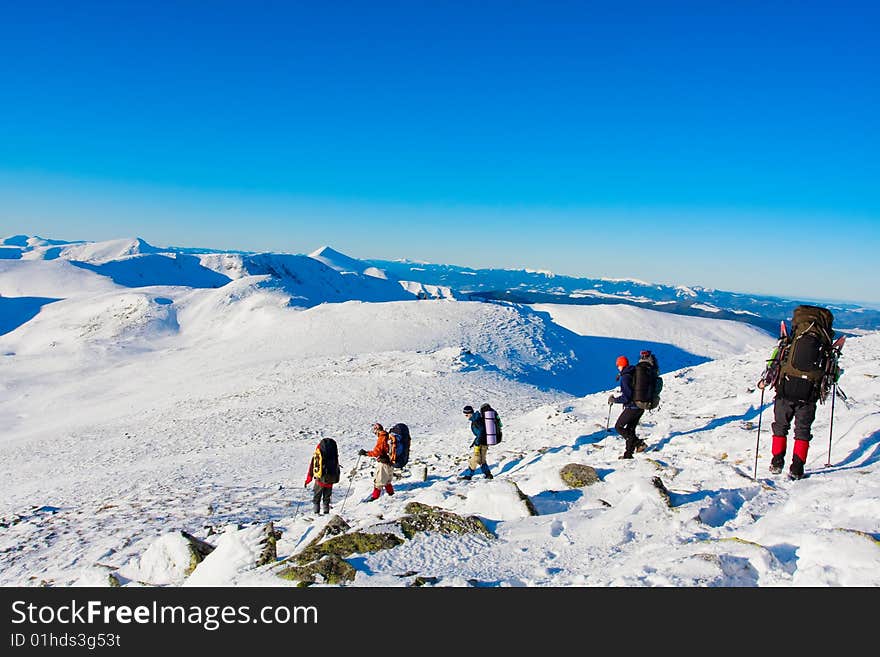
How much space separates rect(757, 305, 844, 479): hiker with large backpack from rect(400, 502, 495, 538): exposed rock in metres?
5.63

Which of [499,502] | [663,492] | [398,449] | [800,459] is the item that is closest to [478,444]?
[398,449]

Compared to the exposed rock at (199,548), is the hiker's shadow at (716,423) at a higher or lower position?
higher

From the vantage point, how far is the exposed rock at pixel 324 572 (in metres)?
4.99

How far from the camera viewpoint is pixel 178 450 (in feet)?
71.5

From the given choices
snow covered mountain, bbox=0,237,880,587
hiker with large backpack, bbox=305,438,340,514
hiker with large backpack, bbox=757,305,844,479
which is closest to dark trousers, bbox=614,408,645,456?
snow covered mountain, bbox=0,237,880,587

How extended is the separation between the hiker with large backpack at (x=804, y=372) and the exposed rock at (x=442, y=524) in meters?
5.63

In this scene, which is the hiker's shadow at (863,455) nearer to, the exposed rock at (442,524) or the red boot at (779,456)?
the red boot at (779,456)

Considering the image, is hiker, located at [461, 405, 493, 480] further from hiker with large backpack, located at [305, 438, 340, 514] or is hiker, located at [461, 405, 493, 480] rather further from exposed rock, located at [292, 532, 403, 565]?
exposed rock, located at [292, 532, 403, 565]

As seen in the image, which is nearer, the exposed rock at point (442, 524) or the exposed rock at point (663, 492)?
the exposed rock at point (442, 524)

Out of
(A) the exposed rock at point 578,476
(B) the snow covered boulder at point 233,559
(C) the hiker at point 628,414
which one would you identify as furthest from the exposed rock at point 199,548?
(C) the hiker at point 628,414

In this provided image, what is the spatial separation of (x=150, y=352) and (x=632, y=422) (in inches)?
2090
